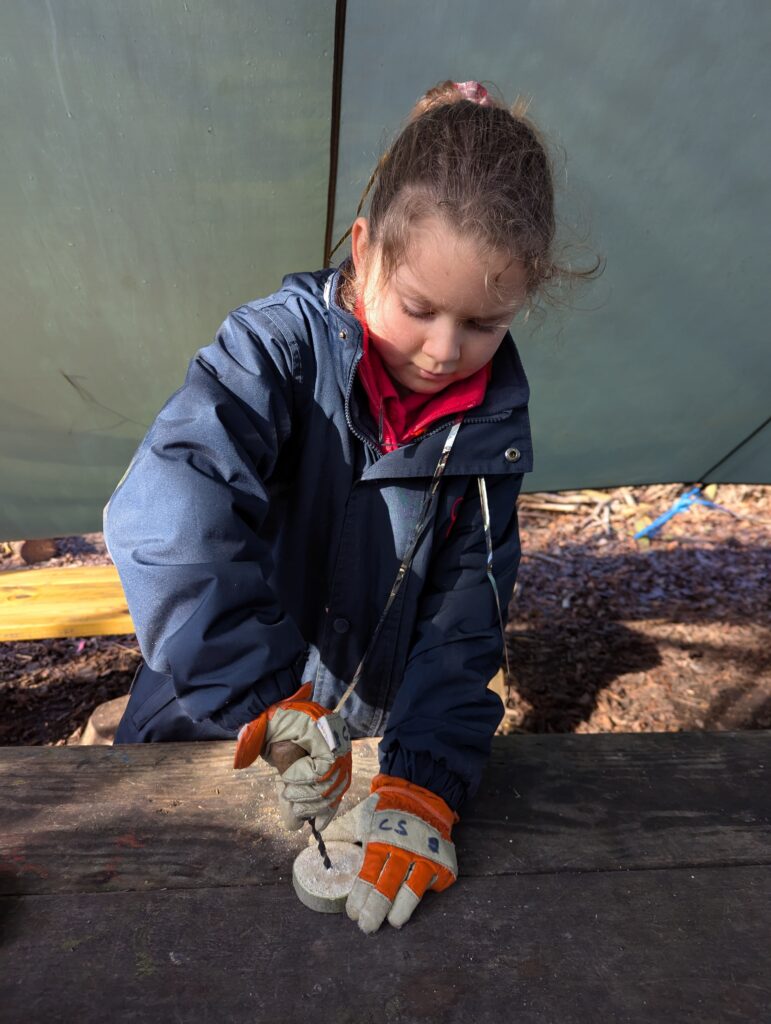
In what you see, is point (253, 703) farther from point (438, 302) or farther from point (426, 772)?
point (438, 302)

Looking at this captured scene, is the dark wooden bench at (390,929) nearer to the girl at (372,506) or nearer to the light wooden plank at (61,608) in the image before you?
the girl at (372,506)

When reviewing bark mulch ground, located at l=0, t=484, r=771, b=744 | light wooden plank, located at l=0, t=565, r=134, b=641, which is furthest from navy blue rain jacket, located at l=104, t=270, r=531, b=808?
bark mulch ground, located at l=0, t=484, r=771, b=744

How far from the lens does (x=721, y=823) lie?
151cm

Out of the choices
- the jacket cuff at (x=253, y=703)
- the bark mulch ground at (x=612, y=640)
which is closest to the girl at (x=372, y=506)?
the jacket cuff at (x=253, y=703)

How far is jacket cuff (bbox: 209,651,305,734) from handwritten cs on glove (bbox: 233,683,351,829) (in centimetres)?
1

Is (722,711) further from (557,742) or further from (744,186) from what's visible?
(744,186)

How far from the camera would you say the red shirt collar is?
1.63 m

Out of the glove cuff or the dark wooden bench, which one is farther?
the glove cuff

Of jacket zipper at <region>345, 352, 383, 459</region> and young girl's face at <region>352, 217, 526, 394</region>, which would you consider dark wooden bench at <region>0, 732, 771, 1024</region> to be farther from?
young girl's face at <region>352, 217, 526, 394</region>

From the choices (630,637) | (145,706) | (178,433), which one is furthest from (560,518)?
(178,433)

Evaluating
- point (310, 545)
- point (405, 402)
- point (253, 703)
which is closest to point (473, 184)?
point (405, 402)

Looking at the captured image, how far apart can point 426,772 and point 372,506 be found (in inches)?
23.9

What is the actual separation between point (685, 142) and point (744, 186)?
30 centimetres

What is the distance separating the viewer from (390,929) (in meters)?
1.23
